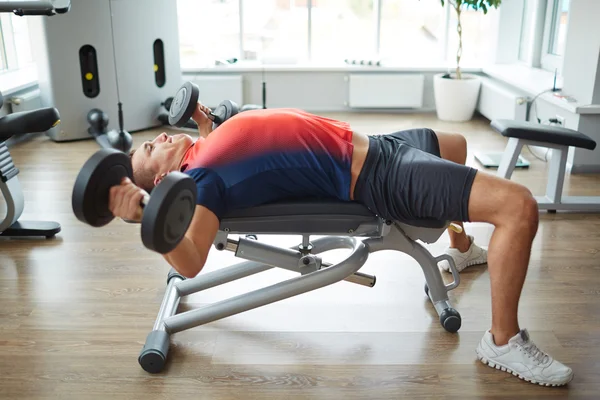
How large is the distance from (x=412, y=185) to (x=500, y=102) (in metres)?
2.99

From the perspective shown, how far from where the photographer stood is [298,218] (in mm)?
1589

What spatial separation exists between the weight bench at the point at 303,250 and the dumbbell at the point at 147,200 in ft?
1.40

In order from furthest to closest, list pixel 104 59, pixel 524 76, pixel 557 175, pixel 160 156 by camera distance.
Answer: pixel 524 76
pixel 104 59
pixel 557 175
pixel 160 156

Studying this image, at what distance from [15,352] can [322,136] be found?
104 centimetres

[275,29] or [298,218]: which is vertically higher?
[275,29]

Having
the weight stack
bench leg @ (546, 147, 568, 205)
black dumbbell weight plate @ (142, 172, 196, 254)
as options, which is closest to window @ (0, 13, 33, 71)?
the weight stack

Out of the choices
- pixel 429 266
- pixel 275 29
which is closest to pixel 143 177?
pixel 429 266

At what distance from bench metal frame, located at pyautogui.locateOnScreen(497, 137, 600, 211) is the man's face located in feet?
5.03

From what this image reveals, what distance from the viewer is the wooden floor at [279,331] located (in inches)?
61.7

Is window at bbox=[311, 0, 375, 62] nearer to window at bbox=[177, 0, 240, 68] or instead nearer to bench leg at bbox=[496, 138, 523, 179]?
window at bbox=[177, 0, 240, 68]

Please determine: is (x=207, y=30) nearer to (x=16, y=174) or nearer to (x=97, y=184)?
(x=16, y=174)

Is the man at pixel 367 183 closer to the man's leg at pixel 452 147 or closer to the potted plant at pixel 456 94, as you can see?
the man's leg at pixel 452 147

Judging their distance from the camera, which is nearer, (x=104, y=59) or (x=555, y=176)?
(x=555, y=176)

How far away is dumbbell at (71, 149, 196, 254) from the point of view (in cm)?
108
